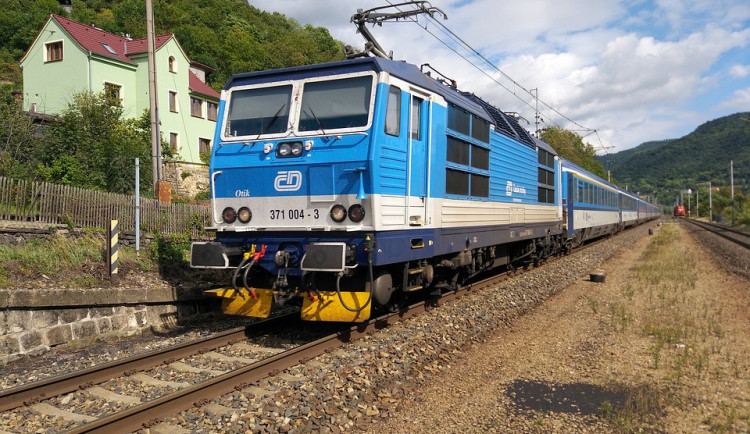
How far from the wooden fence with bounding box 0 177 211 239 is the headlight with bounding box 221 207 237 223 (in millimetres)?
5261

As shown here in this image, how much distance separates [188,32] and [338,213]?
5849 centimetres

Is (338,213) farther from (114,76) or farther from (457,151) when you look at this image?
(114,76)

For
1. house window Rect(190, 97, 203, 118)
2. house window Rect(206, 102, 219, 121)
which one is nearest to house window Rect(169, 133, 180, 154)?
house window Rect(190, 97, 203, 118)

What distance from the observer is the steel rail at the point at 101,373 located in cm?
496

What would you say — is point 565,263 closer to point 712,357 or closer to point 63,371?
point 712,357

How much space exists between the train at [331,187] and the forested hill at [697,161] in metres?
141

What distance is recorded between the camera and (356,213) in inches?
253

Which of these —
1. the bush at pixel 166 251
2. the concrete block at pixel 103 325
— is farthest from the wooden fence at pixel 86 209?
the concrete block at pixel 103 325

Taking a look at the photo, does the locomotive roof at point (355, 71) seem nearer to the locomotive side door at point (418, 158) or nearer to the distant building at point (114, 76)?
the locomotive side door at point (418, 158)

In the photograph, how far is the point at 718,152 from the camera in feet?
531

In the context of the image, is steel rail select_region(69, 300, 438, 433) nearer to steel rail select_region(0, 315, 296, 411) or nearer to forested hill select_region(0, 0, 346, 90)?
steel rail select_region(0, 315, 296, 411)

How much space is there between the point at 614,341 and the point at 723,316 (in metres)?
3.16

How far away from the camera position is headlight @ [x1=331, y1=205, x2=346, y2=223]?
6488 millimetres

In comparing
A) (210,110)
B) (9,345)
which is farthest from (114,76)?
(9,345)
